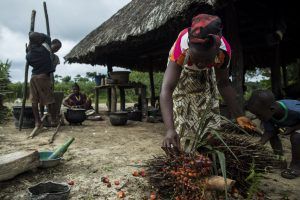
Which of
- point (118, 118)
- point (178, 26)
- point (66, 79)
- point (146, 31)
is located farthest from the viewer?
point (66, 79)

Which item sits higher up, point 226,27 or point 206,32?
point 226,27

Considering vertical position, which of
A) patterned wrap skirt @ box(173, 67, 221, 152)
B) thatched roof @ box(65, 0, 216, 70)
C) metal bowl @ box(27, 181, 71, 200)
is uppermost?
thatched roof @ box(65, 0, 216, 70)

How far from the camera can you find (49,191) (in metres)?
2.73

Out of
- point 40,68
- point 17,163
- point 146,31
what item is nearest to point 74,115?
point 40,68

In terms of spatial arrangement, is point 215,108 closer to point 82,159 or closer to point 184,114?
point 184,114

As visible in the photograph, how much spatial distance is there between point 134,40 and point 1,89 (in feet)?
14.1

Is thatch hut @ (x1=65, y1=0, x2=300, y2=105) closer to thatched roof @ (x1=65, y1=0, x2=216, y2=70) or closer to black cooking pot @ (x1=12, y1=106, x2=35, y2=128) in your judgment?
thatched roof @ (x1=65, y1=0, x2=216, y2=70)

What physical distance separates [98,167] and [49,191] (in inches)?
35.1

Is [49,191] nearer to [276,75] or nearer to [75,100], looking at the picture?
[276,75]

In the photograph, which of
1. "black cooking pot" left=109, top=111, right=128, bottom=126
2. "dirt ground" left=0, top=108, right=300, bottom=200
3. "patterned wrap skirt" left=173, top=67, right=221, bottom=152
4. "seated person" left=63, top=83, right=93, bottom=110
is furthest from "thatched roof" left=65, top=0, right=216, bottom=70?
"patterned wrap skirt" left=173, top=67, right=221, bottom=152

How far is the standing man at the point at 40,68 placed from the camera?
6.21 metres

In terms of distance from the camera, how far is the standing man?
20.4ft

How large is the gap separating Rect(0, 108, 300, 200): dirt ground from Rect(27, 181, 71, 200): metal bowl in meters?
0.15

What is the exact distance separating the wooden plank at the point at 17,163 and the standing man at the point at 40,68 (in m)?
3.13
